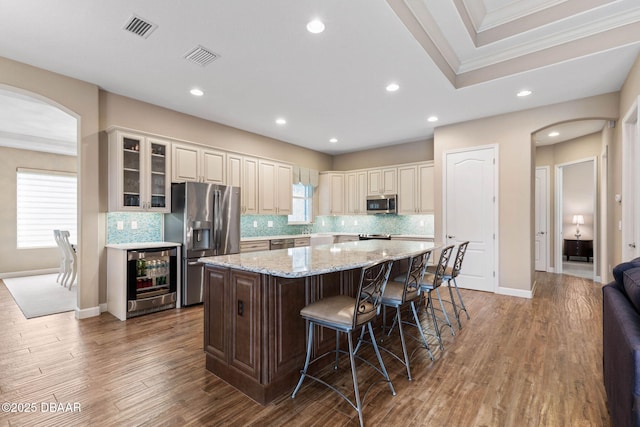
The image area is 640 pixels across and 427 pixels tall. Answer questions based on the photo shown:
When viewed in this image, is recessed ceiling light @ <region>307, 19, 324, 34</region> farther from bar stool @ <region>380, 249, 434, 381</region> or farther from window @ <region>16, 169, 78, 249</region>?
window @ <region>16, 169, 78, 249</region>

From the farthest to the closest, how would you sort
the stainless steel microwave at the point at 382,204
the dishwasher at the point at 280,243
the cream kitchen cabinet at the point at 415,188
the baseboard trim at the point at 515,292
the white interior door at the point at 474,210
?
1. the stainless steel microwave at the point at 382,204
2. the cream kitchen cabinet at the point at 415,188
3. the dishwasher at the point at 280,243
4. the white interior door at the point at 474,210
5. the baseboard trim at the point at 515,292

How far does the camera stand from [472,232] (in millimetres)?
5184

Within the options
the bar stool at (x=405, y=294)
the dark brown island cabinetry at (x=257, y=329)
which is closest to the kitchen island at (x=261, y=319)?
the dark brown island cabinetry at (x=257, y=329)

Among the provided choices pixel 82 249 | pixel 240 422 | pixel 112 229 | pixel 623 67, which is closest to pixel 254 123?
pixel 112 229

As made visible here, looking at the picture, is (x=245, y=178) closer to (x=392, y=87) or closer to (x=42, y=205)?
(x=392, y=87)

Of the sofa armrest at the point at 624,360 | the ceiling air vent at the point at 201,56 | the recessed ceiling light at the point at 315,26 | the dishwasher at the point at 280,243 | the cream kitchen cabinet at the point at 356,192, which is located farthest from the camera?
the cream kitchen cabinet at the point at 356,192

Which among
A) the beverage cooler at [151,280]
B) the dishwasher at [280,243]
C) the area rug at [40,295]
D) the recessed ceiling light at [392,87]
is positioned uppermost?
the recessed ceiling light at [392,87]

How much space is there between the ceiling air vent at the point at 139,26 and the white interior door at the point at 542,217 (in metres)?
7.86

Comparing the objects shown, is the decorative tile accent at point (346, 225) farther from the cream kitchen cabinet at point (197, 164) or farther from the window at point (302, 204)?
the cream kitchen cabinet at point (197, 164)

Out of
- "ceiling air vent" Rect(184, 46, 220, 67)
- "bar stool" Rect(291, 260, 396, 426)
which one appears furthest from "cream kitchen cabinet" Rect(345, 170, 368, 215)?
"bar stool" Rect(291, 260, 396, 426)

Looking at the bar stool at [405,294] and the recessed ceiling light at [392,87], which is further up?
the recessed ceiling light at [392,87]

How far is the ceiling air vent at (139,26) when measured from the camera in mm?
2598

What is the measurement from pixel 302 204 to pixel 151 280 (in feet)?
12.9

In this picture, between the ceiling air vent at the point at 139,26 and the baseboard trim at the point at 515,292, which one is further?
the baseboard trim at the point at 515,292
